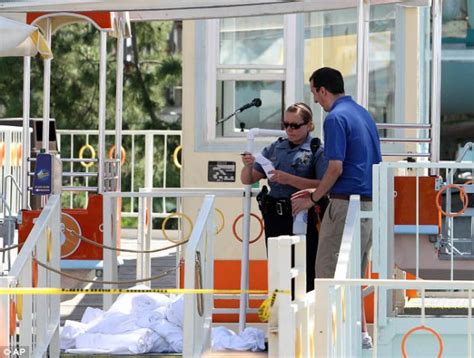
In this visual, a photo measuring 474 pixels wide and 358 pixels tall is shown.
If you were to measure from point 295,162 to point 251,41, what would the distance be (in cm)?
263

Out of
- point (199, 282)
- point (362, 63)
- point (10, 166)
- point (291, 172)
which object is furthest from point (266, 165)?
point (10, 166)

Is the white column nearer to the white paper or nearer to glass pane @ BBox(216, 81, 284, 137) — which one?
glass pane @ BBox(216, 81, 284, 137)

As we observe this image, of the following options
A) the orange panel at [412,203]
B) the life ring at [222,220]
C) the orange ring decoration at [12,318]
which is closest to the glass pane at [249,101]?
the life ring at [222,220]

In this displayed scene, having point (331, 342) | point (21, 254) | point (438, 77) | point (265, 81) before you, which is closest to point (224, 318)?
point (265, 81)

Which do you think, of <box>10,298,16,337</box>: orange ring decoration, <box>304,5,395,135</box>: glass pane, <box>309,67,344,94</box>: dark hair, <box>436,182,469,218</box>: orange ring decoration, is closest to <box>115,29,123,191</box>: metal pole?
<box>304,5,395,135</box>: glass pane

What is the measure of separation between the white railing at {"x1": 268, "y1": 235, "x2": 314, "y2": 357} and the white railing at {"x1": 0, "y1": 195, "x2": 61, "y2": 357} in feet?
5.13

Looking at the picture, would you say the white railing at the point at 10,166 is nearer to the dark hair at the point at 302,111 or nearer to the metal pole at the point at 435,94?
the dark hair at the point at 302,111

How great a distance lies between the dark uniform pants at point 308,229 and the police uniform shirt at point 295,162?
144mm

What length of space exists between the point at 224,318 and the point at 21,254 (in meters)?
3.63

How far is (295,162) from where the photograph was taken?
9227 millimetres

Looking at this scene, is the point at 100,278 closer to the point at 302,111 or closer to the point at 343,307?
the point at 302,111

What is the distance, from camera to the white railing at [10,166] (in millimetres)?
13373

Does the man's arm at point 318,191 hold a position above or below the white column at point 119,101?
below

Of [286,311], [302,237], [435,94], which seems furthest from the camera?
[435,94]
